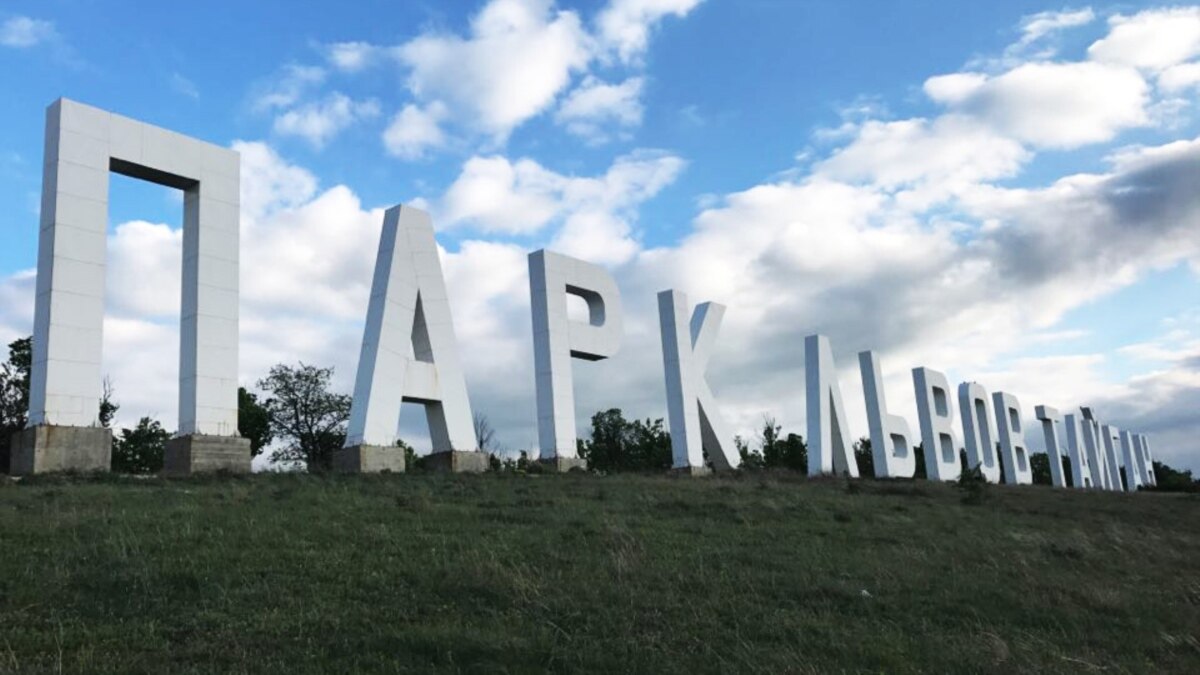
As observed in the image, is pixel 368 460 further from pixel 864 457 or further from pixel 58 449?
pixel 864 457

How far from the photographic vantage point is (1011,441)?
57062 mm

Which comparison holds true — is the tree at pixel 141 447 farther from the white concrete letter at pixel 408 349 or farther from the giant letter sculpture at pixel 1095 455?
the giant letter sculpture at pixel 1095 455

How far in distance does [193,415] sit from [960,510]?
18.2 m

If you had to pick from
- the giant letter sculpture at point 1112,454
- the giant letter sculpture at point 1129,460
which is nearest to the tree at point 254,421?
the giant letter sculpture at point 1112,454

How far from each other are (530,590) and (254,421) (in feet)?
162

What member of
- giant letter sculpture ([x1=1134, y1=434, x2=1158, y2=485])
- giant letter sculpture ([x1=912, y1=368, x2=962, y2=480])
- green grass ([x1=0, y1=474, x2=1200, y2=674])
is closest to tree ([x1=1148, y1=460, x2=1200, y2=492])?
giant letter sculpture ([x1=1134, y1=434, x2=1158, y2=485])

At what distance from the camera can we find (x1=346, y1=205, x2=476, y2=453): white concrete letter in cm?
2369

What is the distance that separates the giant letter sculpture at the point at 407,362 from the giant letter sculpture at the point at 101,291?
298 cm

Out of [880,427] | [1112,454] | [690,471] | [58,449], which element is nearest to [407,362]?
[58,449]

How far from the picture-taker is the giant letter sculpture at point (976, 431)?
51688 mm

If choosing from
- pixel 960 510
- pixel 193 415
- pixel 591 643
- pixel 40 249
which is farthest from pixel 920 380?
pixel 591 643

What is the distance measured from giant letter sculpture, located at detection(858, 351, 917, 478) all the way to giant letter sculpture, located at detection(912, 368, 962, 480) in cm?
181

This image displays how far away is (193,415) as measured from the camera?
2109cm

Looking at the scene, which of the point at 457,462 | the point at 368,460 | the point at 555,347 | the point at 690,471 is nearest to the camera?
the point at 368,460
